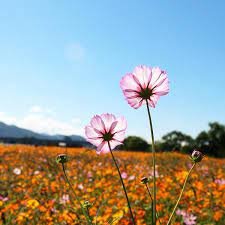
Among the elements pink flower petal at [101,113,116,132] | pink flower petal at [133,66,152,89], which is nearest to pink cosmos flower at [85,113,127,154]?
pink flower petal at [101,113,116,132]

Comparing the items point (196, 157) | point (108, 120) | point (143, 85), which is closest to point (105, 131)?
point (108, 120)

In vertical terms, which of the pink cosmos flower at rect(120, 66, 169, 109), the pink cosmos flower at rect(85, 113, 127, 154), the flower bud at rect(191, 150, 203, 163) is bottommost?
the flower bud at rect(191, 150, 203, 163)

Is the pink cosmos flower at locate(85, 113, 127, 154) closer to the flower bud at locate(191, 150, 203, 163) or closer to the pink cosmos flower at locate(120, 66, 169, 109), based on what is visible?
the pink cosmos flower at locate(120, 66, 169, 109)

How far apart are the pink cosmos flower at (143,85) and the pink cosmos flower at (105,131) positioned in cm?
8

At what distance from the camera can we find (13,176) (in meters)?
6.12

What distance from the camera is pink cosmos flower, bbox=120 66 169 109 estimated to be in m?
1.35

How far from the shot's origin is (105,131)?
1.40 m

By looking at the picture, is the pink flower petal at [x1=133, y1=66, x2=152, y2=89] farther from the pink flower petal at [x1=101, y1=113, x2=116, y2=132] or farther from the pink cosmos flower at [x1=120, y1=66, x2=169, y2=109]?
the pink flower petal at [x1=101, y1=113, x2=116, y2=132]

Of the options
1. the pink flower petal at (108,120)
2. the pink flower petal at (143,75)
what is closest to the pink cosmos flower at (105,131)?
the pink flower petal at (108,120)

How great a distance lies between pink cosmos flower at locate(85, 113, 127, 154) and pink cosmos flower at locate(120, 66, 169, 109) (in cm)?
8

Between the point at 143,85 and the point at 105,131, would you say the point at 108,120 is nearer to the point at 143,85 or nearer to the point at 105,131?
the point at 105,131

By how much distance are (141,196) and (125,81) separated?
316cm

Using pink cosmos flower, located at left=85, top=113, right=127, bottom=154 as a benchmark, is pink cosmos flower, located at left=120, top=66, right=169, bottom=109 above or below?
above

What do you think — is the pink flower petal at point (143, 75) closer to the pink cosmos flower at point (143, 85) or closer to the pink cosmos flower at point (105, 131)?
the pink cosmos flower at point (143, 85)
